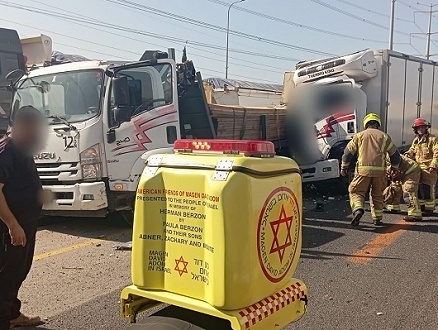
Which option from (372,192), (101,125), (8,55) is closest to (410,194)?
(372,192)

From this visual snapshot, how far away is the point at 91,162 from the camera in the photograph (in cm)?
642

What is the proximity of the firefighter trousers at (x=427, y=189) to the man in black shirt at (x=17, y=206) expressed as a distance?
6.74 meters

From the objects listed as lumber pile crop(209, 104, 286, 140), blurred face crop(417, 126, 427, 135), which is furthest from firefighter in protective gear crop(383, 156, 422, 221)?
lumber pile crop(209, 104, 286, 140)

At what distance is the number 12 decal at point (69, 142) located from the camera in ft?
20.9

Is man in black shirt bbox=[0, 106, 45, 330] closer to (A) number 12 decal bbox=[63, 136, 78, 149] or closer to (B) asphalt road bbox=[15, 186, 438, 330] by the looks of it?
A: (B) asphalt road bbox=[15, 186, 438, 330]

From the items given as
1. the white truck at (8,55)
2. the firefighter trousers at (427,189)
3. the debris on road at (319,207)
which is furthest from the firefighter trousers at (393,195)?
the white truck at (8,55)

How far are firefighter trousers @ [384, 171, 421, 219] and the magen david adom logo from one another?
561 cm

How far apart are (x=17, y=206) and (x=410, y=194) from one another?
253 inches

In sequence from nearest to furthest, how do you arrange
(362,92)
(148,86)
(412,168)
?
(148,86) → (412,168) → (362,92)

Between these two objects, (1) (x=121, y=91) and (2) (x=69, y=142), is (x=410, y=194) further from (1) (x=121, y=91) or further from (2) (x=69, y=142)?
(2) (x=69, y=142)

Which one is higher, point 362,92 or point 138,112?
point 362,92

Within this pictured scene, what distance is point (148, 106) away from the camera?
22.2 feet

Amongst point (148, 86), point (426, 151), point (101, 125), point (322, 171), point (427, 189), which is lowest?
point (427, 189)

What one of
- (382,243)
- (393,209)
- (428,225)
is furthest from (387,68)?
(382,243)
